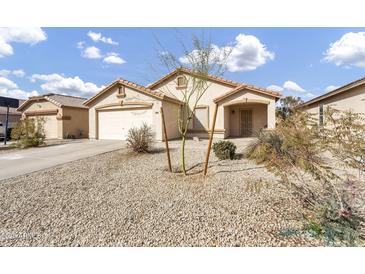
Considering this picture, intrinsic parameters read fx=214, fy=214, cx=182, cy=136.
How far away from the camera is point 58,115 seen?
60.5 ft

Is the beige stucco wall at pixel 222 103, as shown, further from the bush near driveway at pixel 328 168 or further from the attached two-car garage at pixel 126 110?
the bush near driveway at pixel 328 168

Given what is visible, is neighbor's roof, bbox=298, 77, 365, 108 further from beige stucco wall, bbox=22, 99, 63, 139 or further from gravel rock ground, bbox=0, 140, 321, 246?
beige stucco wall, bbox=22, 99, 63, 139

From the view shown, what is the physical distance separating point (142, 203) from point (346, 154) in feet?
12.3

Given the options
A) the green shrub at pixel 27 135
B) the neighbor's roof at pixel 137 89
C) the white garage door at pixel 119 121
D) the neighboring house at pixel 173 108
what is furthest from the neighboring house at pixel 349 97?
the green shrub at pixel 27 135

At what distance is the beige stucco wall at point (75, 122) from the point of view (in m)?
18.6

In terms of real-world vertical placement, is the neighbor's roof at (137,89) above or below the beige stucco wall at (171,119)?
above

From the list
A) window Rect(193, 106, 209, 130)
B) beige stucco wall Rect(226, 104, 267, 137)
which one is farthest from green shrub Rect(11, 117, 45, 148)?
beige stucco wall Rect(226, 104, 267, 137)

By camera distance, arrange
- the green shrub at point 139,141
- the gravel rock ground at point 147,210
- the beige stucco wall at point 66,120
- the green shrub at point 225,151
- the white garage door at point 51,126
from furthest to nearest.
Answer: the white garage door at point 51,126
the beige stucco wall at point 66,120
the green shrub at point 139,141
the green shrub at point 225,151
the gravel rock ground at point 147,210

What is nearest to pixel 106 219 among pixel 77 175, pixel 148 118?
pixel 77 175

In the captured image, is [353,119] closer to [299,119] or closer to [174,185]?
[299,119]

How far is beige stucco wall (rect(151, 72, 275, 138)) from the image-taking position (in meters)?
14.2

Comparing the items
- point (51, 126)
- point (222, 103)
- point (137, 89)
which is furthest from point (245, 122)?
point (51, 126)

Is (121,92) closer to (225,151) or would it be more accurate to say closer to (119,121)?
(119,121)

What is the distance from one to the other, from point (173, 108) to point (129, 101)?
3.18 meters
